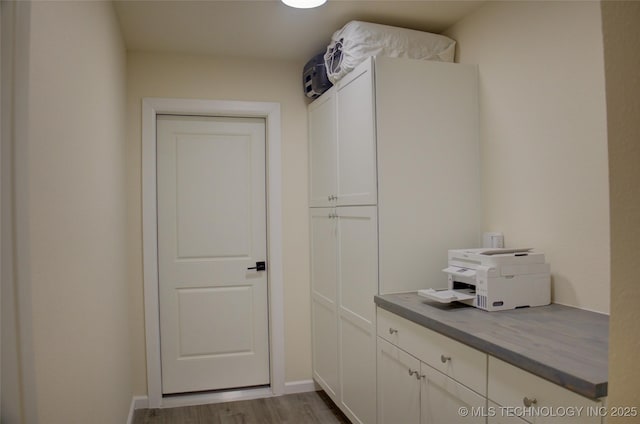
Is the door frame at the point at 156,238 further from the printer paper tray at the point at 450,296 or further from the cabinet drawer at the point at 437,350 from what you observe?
the printer paper tray at the point at 450,296

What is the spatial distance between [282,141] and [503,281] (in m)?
1.98

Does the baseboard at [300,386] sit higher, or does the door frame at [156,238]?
the door frame at [156,238]

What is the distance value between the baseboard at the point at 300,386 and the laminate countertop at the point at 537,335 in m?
1.51

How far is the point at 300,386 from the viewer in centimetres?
334

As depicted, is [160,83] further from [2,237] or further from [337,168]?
[2,237]

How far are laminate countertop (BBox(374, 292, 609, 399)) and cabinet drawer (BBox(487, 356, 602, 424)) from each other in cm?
Answer: 3

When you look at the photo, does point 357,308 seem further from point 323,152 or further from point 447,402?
point 323,152

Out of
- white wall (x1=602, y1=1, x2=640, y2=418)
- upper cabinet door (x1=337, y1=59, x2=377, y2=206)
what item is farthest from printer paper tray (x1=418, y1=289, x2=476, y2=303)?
white wall (x1=602, y1=1, x2=640, y2=418)

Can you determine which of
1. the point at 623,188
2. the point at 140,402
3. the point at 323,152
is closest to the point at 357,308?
the point at 323,152

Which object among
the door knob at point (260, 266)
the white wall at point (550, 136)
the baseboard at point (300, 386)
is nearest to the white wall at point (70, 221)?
the door knob at point (260, 266)

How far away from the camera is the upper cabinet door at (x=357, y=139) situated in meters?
2.30

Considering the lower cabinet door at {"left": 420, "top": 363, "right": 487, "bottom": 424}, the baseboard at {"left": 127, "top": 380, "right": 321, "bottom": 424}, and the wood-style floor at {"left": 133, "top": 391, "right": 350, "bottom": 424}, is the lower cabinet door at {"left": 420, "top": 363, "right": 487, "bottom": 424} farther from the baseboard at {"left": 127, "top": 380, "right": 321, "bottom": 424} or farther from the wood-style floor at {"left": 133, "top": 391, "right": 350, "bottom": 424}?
the baseboard at {"left": 127, "top": 380, "right": 321, "bottom": 424}

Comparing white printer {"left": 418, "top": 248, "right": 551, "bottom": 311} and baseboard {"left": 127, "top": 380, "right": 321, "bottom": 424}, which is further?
baseboard {"left": 127, "top": 380, "right": 321, "bottom": 424}

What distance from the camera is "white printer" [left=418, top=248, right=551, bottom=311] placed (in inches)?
73.2
